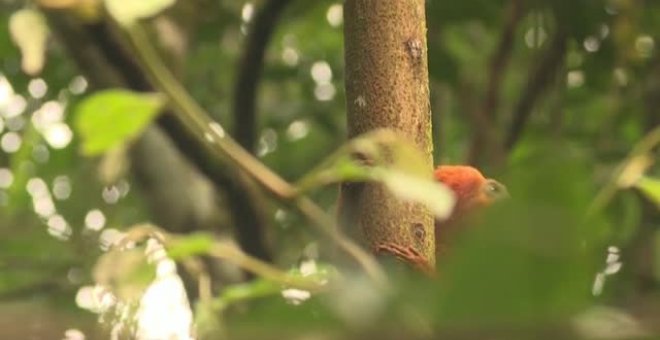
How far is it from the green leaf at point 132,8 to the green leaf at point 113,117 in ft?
0.13

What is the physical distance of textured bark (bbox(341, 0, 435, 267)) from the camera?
1.61 ft

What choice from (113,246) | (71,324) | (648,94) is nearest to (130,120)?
(113,246)

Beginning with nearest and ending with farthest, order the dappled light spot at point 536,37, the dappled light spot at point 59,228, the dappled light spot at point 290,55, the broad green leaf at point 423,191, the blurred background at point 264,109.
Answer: the broad green leaf at point 423,191, the blurred background at point 264,109, the dappled light spot at point 536,37, the dappled light spot at point 59,228, the dappled light spot at point 290,55

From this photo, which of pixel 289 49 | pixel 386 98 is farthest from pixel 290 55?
pixel 386 98

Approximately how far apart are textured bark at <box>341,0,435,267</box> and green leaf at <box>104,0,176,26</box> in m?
0.12

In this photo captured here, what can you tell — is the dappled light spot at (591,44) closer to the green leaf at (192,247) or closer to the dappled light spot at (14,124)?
the dappled light spot at (14,124)

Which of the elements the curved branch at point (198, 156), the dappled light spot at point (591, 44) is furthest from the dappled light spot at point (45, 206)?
the dappled light spot at point (591, 44)

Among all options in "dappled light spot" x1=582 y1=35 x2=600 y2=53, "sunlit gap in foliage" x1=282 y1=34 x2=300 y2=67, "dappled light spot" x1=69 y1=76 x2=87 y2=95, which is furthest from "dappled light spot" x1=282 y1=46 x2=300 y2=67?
"dappled light spot" x1=582 y1=35 x2=600 y2=53

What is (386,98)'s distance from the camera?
518 millimetres

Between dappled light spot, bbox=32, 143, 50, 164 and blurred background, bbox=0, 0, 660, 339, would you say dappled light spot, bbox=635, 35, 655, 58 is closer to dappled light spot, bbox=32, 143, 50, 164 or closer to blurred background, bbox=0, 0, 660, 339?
blurred background, bbox=0, 0, 660, 339

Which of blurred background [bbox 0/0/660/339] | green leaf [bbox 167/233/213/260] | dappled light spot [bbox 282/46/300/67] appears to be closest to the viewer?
green leaf [bbox 167/233/213/260]

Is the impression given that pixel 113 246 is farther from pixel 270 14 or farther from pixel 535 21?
pixel 535 21

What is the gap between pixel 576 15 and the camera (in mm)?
1301

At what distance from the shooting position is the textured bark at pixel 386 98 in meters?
0.49
